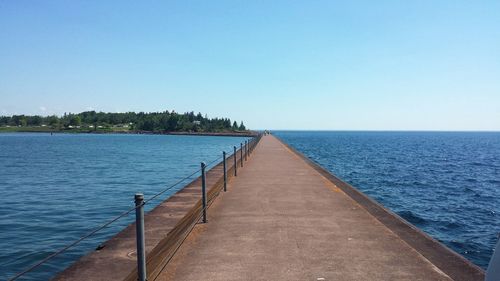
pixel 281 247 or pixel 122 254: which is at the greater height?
pixel 281 247

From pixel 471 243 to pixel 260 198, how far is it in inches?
284

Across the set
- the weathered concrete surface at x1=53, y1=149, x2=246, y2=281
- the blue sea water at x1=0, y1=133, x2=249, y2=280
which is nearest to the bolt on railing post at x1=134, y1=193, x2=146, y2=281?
the weathered concrete surface at x1=53, y1=149, x2=246, y2=281

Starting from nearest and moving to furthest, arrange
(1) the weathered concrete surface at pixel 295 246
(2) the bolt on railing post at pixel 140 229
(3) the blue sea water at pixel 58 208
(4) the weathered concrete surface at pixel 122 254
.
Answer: (2) the bolt on railing post at pixel 140 229 → (1) the weathered concrete surface at pixel 295 246 → (4) the weathered concrete surface at pixel 122 254 → (3) the blue sea water at pixel 58 208

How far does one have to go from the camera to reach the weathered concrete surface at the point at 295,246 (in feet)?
18.0

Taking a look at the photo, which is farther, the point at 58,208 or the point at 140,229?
the point at 58,208

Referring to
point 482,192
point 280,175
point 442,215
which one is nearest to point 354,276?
point 280,175

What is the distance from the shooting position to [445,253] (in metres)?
6.42

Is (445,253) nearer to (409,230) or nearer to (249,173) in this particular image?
(409,230)

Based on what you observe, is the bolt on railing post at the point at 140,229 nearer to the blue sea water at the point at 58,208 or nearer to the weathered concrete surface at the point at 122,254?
the weathered concrete surface at the point at 122,254

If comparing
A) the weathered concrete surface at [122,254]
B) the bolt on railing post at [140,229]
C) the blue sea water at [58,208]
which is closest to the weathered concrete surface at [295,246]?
the weathered concrete surface at [122,254]

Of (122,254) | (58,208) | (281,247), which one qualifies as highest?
(281,247)

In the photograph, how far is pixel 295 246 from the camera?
6.68 metres

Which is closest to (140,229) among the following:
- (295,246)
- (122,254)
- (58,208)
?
(122,254)

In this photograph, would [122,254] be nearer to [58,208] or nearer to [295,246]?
[295,246]
